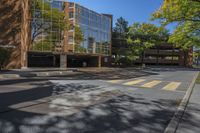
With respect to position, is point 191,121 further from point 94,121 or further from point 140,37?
point 140,37

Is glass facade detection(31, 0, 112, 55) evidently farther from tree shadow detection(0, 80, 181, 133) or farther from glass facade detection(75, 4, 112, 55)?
tree shadow detection(0, 80, 181, 133)

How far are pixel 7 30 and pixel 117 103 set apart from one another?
26902 millimetres

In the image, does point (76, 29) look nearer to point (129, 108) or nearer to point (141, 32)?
point (141, 32)

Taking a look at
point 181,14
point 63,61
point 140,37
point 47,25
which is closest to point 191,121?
point 181,14

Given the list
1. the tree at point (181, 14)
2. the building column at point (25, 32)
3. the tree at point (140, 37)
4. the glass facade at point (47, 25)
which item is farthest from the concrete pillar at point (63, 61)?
the tree at point (140, 37)

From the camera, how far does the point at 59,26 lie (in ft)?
145

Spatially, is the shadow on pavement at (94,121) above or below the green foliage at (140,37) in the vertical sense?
below

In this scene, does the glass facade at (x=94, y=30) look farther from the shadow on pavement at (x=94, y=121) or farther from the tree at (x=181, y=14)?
the shadow on pavement at (x=94, y=121)

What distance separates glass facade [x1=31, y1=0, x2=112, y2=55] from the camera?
136ft

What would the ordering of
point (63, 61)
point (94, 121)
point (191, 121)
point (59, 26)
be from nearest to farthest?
point (94, 121), point (191, 121), point (59, 26), point (63, 61)

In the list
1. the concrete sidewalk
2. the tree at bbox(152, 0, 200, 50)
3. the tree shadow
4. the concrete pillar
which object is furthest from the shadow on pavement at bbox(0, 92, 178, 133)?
the concrete pillar

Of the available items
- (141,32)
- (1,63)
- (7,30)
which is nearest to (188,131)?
(1,63)

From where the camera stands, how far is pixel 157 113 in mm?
8750

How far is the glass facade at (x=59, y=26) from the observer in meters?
41.4
